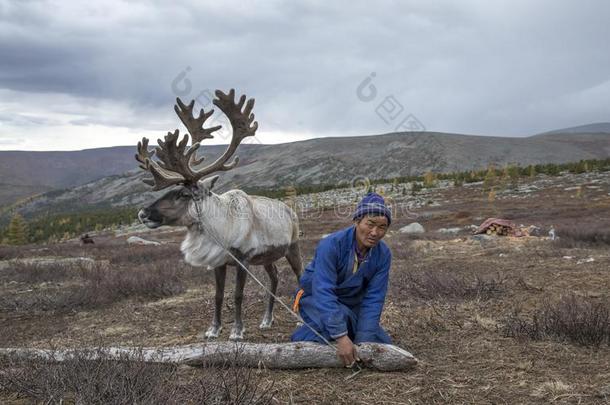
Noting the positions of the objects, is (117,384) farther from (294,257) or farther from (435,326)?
(294,257)

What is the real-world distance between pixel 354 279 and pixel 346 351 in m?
0.70

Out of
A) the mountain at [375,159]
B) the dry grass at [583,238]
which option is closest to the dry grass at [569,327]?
the dry grass at [583,238]

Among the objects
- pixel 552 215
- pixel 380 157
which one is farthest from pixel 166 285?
pixel 380 157

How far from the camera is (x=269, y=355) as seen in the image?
411cm

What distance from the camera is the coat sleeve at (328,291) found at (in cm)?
394

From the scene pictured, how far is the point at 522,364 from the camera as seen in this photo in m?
4.04

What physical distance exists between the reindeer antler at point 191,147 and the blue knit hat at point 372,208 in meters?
2.04

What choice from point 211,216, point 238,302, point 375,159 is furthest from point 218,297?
point 375,159

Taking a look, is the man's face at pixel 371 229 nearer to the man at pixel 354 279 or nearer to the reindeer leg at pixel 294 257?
the man at pixel 354 279

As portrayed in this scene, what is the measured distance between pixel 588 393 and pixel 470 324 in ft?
6.23

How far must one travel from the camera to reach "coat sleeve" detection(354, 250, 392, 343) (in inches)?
166

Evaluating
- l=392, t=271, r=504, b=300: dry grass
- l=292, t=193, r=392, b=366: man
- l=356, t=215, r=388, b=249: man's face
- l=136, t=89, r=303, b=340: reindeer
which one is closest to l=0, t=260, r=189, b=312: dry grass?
l=136, t=89, r=303, b=340: reindeer

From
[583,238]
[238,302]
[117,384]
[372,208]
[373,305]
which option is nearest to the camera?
[117,384]

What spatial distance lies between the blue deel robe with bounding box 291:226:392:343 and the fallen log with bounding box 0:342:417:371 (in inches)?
7.4
